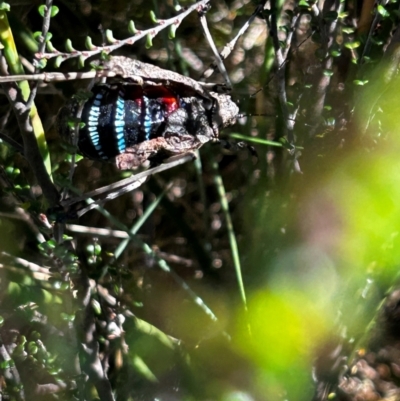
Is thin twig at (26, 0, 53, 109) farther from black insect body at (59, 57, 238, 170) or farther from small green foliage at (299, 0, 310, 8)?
small green foliage at (299, 0, 310, 8)

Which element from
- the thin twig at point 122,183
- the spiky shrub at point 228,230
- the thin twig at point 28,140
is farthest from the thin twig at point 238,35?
the thin twig at point 28,140

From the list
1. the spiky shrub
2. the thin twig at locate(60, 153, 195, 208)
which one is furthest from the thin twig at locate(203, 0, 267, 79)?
the thin twig at locate(60, 153, 195, 208)

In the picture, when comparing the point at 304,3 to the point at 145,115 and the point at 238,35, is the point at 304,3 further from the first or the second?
the point at 145,115

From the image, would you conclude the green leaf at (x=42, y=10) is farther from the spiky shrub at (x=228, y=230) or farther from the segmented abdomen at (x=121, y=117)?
the segmented abdomen at (x=121, y=117)

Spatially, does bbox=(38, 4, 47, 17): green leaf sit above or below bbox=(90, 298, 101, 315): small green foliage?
above

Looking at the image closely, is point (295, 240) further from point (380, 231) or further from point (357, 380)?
point (357, 380)

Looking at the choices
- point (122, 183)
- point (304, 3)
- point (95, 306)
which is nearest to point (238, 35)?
point (304, 3)

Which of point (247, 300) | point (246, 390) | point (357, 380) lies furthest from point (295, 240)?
point (357, 380)
